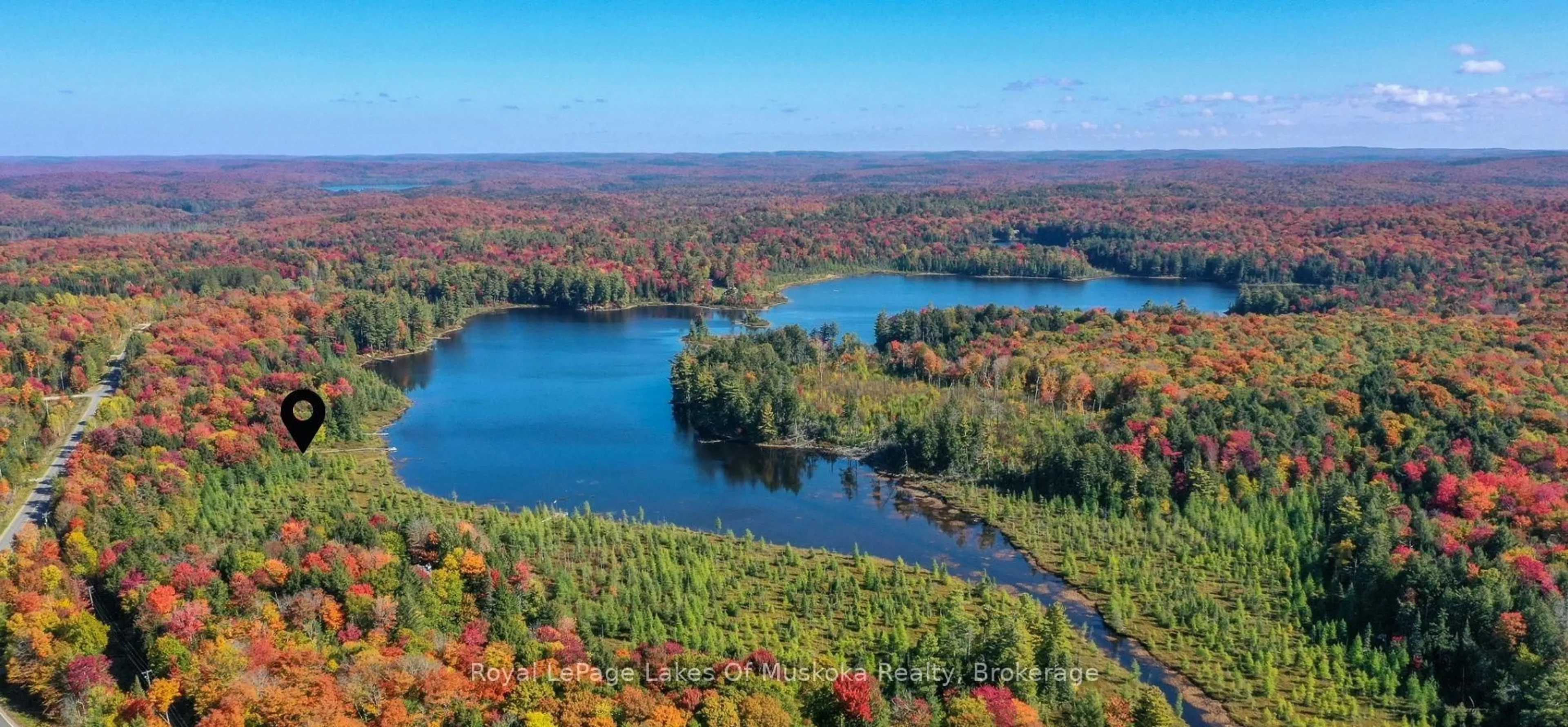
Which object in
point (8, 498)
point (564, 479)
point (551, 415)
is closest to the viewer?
point (8, 498)

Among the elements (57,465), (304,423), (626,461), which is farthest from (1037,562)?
(57,465)

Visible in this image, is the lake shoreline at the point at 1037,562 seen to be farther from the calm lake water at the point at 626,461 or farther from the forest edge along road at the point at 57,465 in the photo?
the forest edge along road at the point at 57,465

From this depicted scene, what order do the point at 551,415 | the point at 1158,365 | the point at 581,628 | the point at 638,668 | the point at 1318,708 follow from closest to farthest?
the point at 638,668 < the point at 1318,708 < the point at 581,628 < the point at 1158,365 < the point at 551,415

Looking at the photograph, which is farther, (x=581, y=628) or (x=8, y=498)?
(x=8, y=498)

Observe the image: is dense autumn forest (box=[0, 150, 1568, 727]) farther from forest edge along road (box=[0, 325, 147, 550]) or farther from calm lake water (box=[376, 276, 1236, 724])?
calm lake water (box=[376, 276, 1236, 724])

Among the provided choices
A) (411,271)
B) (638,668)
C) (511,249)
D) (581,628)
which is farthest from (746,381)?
(511,249)

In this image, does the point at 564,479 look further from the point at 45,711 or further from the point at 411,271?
the point at 411,271
